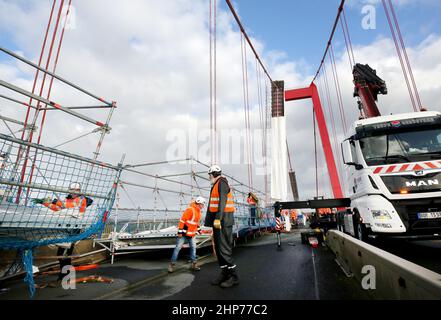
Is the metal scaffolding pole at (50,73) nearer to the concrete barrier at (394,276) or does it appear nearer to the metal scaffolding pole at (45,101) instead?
the metal scaffolding pole at (45,101)

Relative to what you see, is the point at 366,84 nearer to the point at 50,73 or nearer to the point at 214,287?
the point at 214,287

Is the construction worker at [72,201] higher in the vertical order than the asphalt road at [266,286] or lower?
higher

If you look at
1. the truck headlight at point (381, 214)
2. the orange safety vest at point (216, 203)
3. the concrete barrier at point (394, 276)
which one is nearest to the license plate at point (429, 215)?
the truck headlight at point (381, 214)

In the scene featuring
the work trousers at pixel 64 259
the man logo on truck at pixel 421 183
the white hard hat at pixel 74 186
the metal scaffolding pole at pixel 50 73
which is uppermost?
the metal scaffolding pole at pixel 50 73

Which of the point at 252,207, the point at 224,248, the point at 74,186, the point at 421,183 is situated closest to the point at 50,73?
the point at 74,186

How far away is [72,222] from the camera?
10.4 ft

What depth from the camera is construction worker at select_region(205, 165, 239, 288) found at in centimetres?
321

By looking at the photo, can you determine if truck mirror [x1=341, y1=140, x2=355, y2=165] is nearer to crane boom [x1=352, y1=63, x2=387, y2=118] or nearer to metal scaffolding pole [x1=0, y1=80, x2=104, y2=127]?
metal scaffolding pole [x1=0, y1=80, x2=104, y2=127]

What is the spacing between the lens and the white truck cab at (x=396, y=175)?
3.89m

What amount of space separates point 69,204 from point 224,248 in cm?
215

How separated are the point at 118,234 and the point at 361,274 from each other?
5593mm

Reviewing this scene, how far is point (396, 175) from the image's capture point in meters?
4.20
